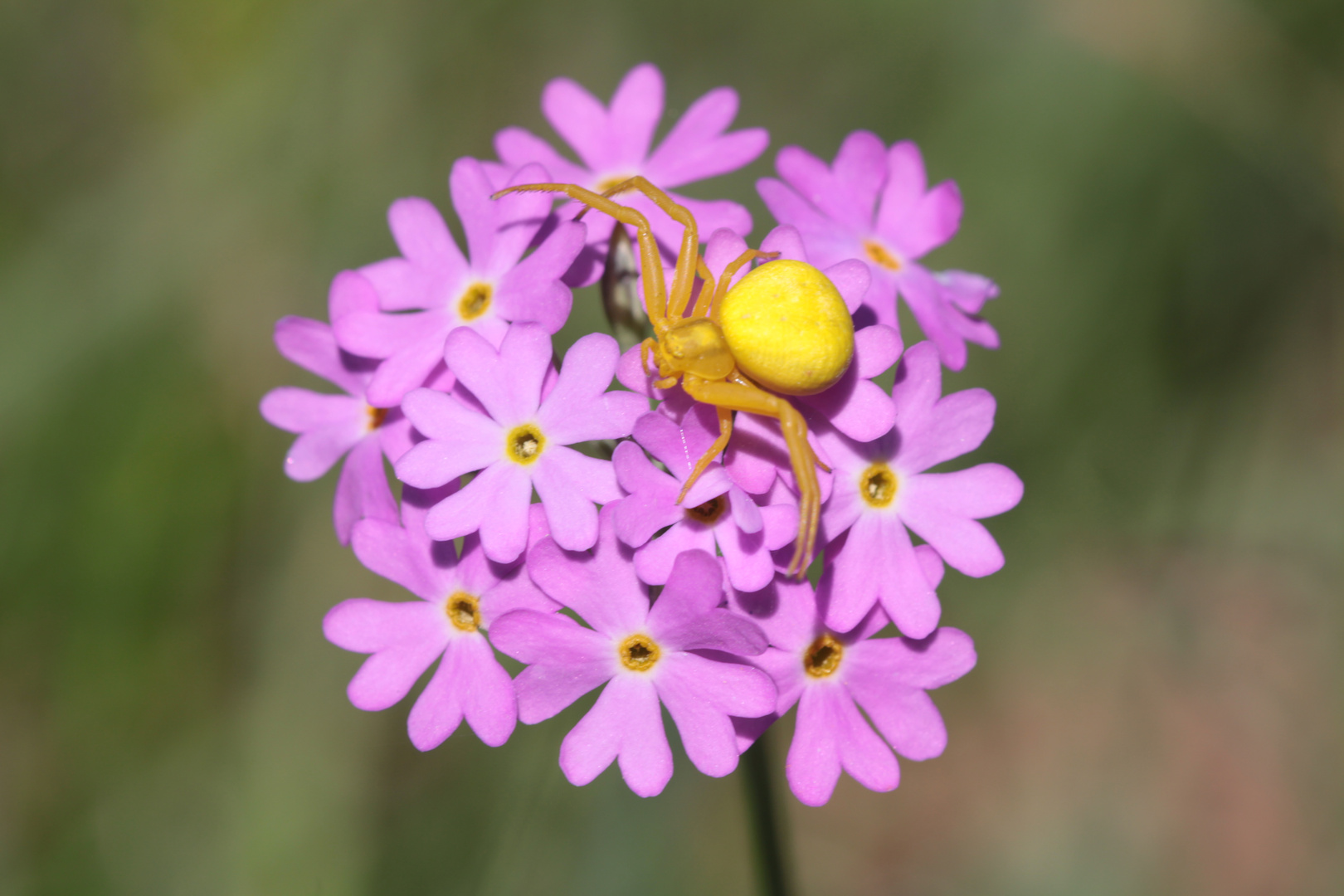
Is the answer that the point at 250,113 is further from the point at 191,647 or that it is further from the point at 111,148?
the point at 191,647

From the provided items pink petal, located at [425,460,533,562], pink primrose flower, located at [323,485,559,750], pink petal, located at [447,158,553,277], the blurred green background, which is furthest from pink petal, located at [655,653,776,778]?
the blurred green background

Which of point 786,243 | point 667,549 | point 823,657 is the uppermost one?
point 786,243

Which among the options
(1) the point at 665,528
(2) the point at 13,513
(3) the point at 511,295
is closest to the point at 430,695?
(1) the point at 665,528

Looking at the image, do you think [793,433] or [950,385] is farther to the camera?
[950,385]

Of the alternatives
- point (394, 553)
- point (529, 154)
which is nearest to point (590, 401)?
point (394, 553)

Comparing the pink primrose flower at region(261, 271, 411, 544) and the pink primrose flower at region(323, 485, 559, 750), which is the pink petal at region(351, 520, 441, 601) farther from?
the pink primrose flower at region(261, 271, 411, 544)

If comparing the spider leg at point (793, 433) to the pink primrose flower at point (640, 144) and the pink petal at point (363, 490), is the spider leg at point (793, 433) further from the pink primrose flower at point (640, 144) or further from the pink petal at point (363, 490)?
the pink petal at point (363, 490)

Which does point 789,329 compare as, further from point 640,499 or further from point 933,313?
point 933,313

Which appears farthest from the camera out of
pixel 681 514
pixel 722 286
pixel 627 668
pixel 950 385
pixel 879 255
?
pixel 950 385
